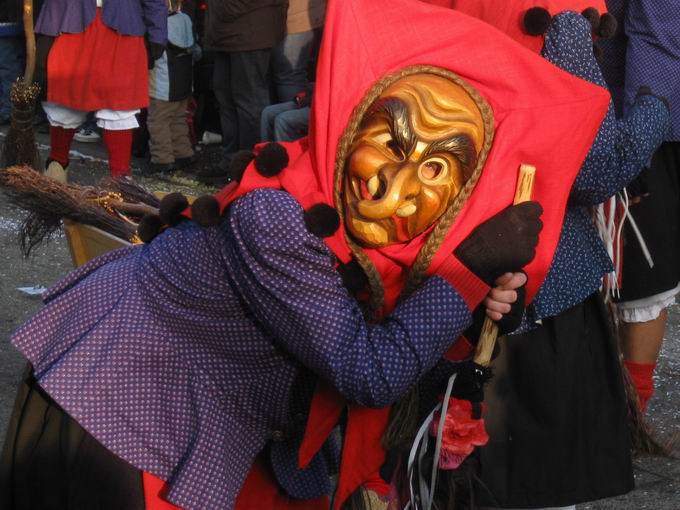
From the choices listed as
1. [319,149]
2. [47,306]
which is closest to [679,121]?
[319,149]

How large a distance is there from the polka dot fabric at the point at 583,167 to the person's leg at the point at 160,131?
5.53 m

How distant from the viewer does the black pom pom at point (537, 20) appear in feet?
7.87

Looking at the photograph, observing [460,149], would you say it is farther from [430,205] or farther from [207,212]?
[207,212]

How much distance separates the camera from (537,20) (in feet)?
7.88

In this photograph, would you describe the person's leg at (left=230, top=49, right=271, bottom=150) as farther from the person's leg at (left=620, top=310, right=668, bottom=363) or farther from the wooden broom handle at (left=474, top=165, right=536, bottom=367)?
the wooden broom handle at (left=474, top=165, right=536, bottom=367)

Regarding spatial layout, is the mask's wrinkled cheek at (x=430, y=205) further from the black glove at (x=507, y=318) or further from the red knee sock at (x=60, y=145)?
the red knee sock at (x=60, y=145)

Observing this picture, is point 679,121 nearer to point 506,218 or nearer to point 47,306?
point 506,218

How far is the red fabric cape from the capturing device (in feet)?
7.09

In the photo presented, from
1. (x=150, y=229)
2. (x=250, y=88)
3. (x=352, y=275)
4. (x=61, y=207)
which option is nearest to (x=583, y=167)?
(x=352, y=275)

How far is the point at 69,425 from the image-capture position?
2328 mm

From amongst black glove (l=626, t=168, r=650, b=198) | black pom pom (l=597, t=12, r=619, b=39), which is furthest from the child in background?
black pom pom (l=597, t=12, r=619, b=39)

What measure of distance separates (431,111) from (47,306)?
93 cm

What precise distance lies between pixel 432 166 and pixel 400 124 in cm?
11

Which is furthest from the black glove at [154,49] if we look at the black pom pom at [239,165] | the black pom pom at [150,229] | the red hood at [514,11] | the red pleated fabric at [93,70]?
the black pom pom at [239,165]
